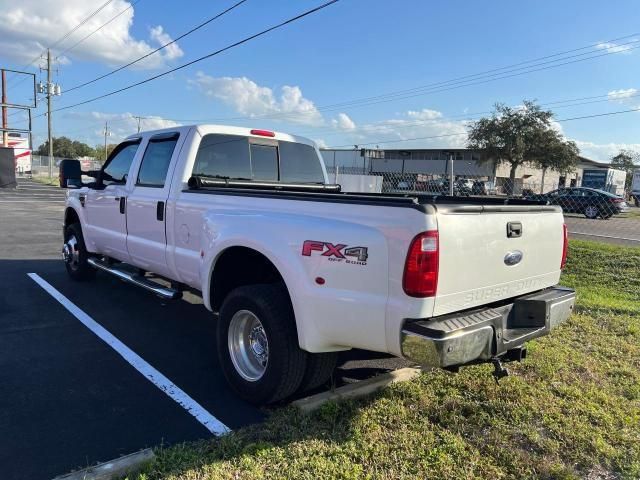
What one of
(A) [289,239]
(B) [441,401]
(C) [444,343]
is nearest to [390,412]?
(B) [441,401]

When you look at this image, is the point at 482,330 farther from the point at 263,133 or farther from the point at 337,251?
the point at 263,133

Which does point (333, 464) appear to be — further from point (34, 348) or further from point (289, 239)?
point (34, 348)

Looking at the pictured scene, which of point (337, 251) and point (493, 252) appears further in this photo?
point (493, 252)

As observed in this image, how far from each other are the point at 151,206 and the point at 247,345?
1926 millimetres

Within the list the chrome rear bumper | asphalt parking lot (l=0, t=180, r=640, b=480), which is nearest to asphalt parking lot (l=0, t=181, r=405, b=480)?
asphalt parking lot (l=0, t=180, r=640, b=480)

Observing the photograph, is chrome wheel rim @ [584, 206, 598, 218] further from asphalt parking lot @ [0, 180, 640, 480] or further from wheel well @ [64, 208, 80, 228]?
wheel well @ [64, 208, 80, 228]

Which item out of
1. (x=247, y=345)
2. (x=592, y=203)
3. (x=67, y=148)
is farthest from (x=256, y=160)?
(x=67, y=148)

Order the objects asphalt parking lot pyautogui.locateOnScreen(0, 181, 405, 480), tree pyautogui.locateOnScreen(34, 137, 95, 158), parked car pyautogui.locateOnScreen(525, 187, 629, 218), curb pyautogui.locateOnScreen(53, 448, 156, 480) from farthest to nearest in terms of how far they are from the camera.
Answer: tree pyautogui.locateOnScreen(34, 137, 95, 158) → parked car pyautogui.locateOnScreen(525, 187, 629, 218) → asphalt parking lot pyautogui.locateOnScreen(0, 181, 405, 480) → curb pyautogui.locateOnScreen(53, 448, 156, 480)

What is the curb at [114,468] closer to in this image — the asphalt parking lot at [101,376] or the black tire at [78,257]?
the asphalt parking lot at [101,376]

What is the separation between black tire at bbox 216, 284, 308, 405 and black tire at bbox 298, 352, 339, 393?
7 centimetres

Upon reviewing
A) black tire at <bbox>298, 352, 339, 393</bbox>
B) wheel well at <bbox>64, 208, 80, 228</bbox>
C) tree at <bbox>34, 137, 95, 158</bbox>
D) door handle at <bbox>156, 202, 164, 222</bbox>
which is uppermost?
tree at <bbox>34, 137, 95, 158</bbox>

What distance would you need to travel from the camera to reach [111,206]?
5.93 meters

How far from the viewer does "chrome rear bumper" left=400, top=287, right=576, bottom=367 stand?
2725 mm

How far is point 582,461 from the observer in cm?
309
